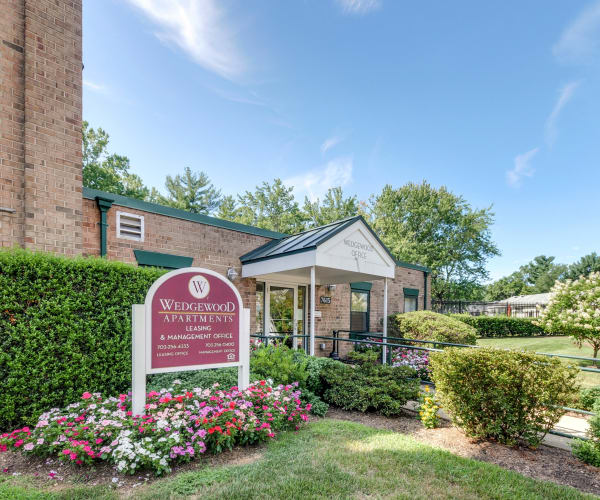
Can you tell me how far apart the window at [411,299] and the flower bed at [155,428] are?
11.2 m

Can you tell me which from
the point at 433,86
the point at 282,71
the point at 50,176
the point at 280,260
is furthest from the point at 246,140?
the point at 50,176

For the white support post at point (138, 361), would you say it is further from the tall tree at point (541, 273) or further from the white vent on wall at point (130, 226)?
the tall tree at point (541, 273)

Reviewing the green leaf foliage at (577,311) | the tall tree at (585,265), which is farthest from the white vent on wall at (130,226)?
the tall tree at (585,265)

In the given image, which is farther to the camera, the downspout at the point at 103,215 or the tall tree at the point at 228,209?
the tall tree at the point at 228,209

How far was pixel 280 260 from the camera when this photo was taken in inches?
323

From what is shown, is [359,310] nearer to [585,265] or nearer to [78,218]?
[78,218]

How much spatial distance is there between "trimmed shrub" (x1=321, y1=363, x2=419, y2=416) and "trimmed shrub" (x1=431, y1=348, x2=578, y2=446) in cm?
106

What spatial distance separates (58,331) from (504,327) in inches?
925

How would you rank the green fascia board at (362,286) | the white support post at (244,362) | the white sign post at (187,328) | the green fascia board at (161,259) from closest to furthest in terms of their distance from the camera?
the white sign post at (187,328), the white support post at (244,362), the green fascia board at (161,259), the green fascia board at (362,286)

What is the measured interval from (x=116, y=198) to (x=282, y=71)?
8613 mm

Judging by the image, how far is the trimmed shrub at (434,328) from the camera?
1016cm

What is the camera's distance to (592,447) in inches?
135

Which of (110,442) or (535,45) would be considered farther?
(535,45)

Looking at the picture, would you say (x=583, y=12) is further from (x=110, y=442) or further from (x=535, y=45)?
(x=110, y=442)
